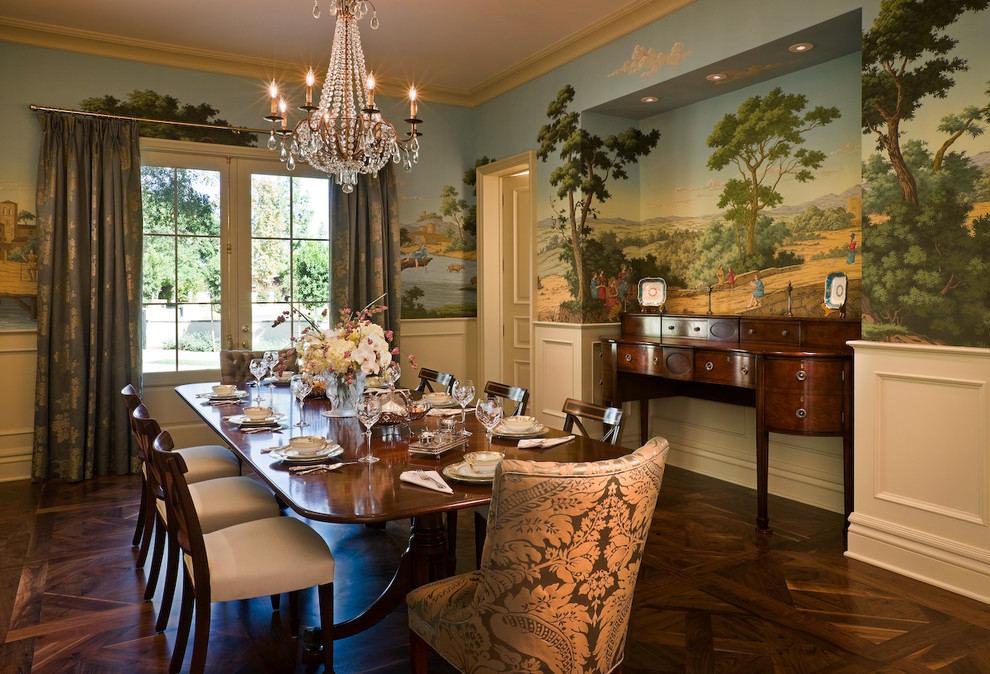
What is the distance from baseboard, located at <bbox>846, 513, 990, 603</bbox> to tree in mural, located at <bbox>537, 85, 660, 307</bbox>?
2.45 m

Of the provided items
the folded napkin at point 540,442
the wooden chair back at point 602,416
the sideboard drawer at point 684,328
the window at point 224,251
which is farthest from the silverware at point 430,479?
the window at point 224,251

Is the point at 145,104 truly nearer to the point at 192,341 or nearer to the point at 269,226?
the point at 269,226

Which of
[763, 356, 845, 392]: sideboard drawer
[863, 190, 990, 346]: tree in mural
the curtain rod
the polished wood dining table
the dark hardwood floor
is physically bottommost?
the dark hardwood floor

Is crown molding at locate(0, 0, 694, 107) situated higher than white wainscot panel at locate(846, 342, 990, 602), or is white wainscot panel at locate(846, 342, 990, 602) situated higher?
crown molding at locate(0, 0, 694, 107)

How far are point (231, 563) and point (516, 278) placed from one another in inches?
180

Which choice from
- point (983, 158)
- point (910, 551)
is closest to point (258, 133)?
point (983, 158)

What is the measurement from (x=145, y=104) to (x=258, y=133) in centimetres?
81

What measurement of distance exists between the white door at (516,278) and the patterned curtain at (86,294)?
304 centimetres

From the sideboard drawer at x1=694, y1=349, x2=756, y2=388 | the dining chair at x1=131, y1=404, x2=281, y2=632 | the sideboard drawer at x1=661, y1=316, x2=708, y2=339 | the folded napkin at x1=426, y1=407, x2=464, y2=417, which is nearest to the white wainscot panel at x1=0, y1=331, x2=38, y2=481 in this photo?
the dining chair at x1=131, y1=404, x2=281, y2=632

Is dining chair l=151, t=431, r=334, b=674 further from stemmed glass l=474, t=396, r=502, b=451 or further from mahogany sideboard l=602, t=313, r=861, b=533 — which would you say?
mahogany sideboard l=602, t=313, r=861, b=533

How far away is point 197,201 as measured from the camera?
5.43 meters

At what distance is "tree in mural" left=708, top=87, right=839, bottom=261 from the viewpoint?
4.30 metres

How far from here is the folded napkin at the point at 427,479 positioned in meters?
2.10

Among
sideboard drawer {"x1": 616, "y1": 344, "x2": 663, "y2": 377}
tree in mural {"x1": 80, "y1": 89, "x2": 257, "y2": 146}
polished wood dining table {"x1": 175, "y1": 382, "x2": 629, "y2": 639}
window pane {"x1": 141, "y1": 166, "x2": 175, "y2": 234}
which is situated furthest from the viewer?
window pane {"x1": 141, "y1": 166, "x2": 175, "y2": 234}
